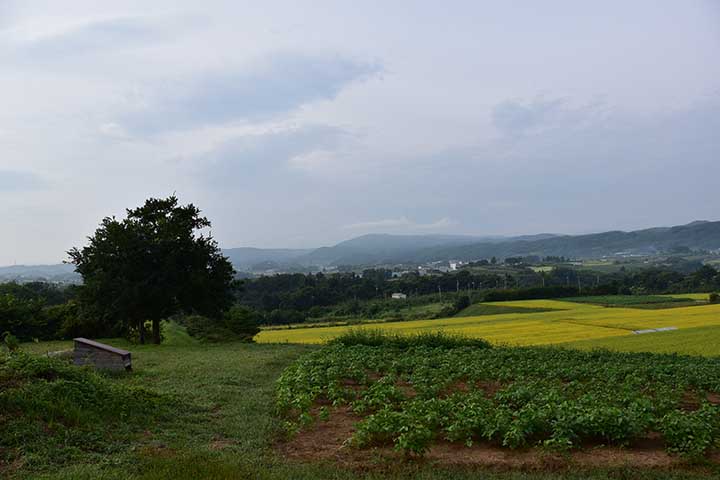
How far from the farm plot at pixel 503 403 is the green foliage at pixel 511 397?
0.07 feet

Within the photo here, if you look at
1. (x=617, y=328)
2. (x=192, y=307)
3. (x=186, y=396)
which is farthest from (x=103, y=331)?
(x=617, y=328)

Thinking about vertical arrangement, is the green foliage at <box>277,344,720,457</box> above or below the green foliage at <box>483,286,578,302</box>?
above

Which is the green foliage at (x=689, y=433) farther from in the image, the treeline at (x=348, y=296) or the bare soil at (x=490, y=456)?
the treeline at (x=348, y=296)

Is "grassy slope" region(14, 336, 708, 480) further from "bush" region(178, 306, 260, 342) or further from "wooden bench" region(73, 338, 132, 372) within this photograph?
"bush" region(178, 306, 260, 342)

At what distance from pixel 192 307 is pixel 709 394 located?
24589mm

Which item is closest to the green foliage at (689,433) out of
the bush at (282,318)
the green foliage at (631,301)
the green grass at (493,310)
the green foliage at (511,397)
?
the green foliage at (511,397)

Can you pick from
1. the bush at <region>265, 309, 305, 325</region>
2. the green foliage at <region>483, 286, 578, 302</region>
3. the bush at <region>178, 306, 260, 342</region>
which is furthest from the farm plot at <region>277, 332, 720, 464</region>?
the green foliage at <region>483, 286, 578, 302</region>

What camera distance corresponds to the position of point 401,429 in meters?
8.14

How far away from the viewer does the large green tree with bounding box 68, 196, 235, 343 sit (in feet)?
89.6

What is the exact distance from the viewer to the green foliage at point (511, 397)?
8320mm

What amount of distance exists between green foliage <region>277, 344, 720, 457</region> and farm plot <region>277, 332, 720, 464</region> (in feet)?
0.07

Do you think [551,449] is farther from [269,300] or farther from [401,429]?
[269,300]

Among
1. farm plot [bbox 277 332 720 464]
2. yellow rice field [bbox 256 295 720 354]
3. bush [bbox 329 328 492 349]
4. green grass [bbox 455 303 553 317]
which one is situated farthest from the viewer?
green grass [bbox 455 303 553 317]

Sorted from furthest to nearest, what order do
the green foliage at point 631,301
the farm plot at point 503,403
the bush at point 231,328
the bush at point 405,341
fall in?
1. the green foliage at point 631,301
2. the bush at point 231,328
3. the bush at point 405,341
4. the farm plot at point 503,403
